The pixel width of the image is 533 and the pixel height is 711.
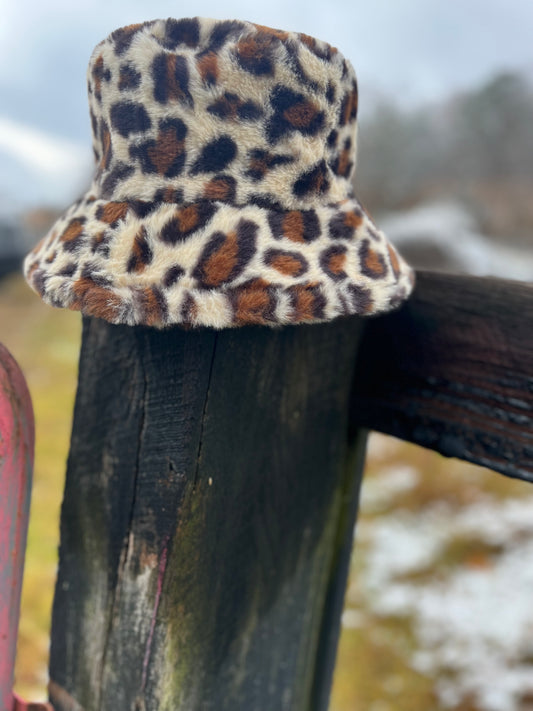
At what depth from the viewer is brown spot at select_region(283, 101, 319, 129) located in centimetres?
55

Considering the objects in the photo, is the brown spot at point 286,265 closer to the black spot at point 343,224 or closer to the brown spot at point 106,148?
the black spot at point 343,224

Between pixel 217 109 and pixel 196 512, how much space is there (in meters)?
0.43

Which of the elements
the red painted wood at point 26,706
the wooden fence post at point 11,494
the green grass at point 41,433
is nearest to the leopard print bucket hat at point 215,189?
the wooden fence post at point 11,494

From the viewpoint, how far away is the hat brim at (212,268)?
519mm

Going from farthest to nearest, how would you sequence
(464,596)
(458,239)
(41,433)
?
(458,239) → (41,433) → (464,596)

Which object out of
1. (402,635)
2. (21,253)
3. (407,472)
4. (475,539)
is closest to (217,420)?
(402,635)

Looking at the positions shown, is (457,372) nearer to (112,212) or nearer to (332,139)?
(332,139)

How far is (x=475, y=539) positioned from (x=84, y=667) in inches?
85.5

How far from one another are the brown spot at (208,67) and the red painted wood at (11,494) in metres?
0.38

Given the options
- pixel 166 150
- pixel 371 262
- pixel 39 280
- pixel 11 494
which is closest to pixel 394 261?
pixel 371 262

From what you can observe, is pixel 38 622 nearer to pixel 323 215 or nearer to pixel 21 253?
pixel 323 215

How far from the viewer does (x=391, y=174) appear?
24.7 ft

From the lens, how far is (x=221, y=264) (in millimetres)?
524

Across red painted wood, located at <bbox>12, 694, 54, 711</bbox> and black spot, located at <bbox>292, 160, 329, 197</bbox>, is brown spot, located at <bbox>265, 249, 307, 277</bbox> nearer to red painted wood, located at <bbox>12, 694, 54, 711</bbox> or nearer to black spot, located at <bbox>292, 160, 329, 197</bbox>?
black spot, located at <bbox>292, 160, 329, 197</bbox>
